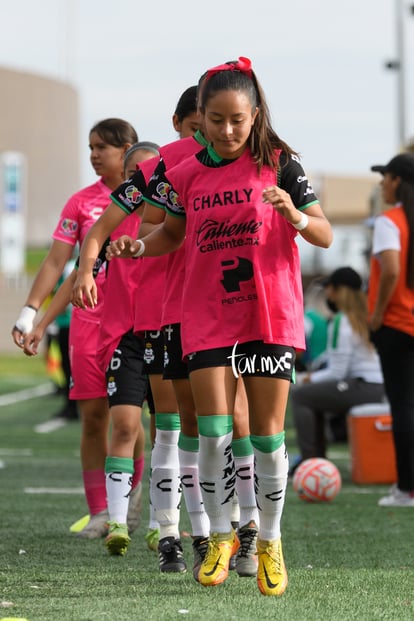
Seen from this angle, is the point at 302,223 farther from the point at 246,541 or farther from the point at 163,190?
the point at 246,541

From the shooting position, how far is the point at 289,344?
16.5 feet

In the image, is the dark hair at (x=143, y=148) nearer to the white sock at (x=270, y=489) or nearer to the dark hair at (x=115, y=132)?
the dark hair at (x=115, y=132)

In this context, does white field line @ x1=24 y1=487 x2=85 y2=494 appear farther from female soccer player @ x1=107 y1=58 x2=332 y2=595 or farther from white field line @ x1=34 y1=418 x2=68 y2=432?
white field line @ x1=34 y1=418 x2=68 y2=432

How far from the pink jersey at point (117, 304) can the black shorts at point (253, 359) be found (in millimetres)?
1496

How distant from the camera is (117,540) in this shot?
244 inches

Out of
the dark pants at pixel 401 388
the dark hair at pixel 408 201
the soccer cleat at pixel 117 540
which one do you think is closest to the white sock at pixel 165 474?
the soccer cleat at pixel 117 540

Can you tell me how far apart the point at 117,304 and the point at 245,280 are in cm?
165

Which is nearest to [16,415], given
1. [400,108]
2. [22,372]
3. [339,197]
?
[400,108]

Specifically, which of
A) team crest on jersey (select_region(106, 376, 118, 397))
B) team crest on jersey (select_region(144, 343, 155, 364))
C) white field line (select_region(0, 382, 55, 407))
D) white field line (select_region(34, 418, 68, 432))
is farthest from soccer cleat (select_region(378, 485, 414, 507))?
white field line (select_region(0, 382, 55, 407))

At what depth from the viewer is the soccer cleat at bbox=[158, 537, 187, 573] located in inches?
226

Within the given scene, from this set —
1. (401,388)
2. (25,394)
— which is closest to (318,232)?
(401,388)

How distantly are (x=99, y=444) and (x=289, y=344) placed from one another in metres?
2.32

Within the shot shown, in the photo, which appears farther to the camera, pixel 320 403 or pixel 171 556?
pixel 320 403

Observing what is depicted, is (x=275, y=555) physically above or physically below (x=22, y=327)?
below
